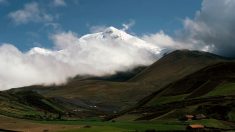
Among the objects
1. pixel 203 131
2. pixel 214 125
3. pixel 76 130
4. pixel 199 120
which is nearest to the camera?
pixel 203 131

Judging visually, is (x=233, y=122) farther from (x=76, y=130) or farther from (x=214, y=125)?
(x=76, y=130)

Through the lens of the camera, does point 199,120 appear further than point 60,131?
Yes

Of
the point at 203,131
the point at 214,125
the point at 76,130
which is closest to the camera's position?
the point at 203,131

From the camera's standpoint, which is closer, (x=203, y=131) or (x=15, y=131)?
(x=203, y=131)

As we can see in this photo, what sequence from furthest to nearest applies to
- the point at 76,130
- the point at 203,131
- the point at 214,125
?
the point at 214,125 < the point at 76,130 < the point at 203,131

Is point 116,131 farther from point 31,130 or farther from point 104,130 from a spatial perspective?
point 31,130

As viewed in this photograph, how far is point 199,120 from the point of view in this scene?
622ft

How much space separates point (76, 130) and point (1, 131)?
29.8 meters

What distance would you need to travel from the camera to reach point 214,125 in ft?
569

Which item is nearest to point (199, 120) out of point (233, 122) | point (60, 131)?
point (233, 122)

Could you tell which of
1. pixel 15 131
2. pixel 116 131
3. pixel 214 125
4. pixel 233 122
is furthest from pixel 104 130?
pixel 233 122

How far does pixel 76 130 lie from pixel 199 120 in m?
56.0

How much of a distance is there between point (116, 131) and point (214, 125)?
42.3m

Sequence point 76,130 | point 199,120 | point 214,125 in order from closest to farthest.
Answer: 1. point 76,130
2. point 214,125
3. point 199,120
